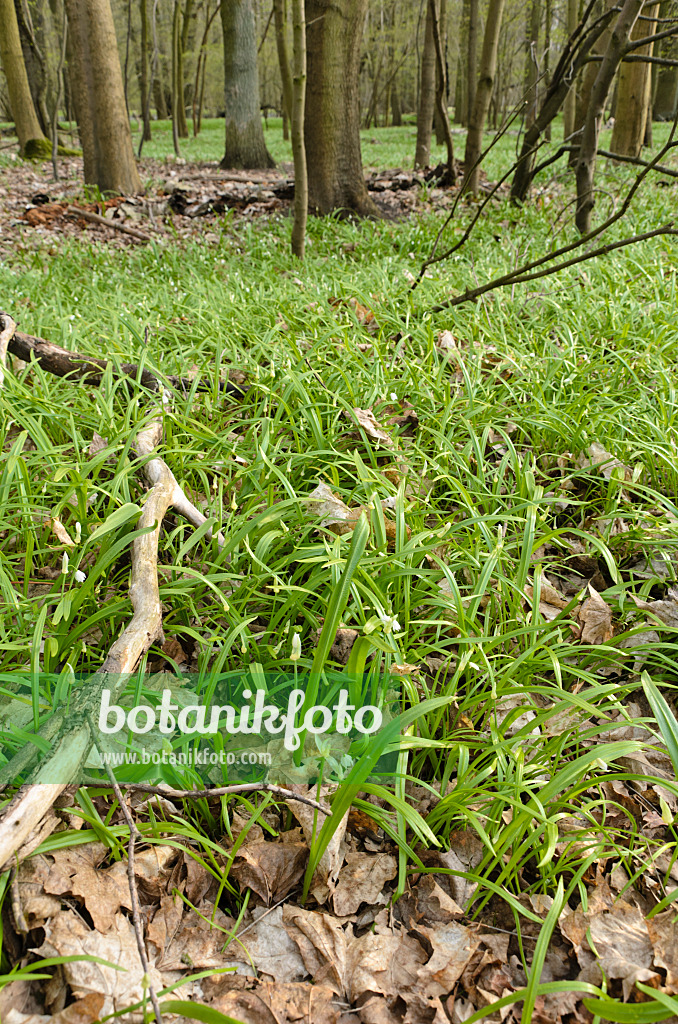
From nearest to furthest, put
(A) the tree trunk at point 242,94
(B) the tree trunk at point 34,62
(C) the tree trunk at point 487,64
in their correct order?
(C) the tree trunk at point 487,64, (A) the tree trunk at point 242,94, (B) the tree trunk at point 34,62

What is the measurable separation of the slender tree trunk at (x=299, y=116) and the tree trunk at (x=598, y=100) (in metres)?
1.88

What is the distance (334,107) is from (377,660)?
6658mm

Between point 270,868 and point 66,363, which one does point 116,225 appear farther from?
point 270,868

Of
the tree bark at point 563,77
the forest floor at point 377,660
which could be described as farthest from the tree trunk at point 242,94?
the forest floor at point 377,660

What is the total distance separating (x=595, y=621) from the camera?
6.22 feet

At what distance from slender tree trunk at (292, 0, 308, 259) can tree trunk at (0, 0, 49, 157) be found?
10098 mm

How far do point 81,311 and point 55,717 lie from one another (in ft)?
10.9

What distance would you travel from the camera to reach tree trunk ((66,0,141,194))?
274 inches

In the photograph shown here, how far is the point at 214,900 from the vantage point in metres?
1.36

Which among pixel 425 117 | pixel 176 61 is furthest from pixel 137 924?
pixel 176 61

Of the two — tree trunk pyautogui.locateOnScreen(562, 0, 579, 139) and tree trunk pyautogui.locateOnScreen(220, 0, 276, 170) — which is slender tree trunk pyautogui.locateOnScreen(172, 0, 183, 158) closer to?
tree trunk pyautogui.locateOnScreen(220, 0, 276, 170)

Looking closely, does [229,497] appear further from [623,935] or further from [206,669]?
[623,935]

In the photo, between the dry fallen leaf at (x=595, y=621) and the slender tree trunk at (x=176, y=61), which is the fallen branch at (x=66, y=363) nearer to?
the dry fallen leaf at (x=595, y=621)

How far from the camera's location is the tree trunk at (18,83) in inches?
448
